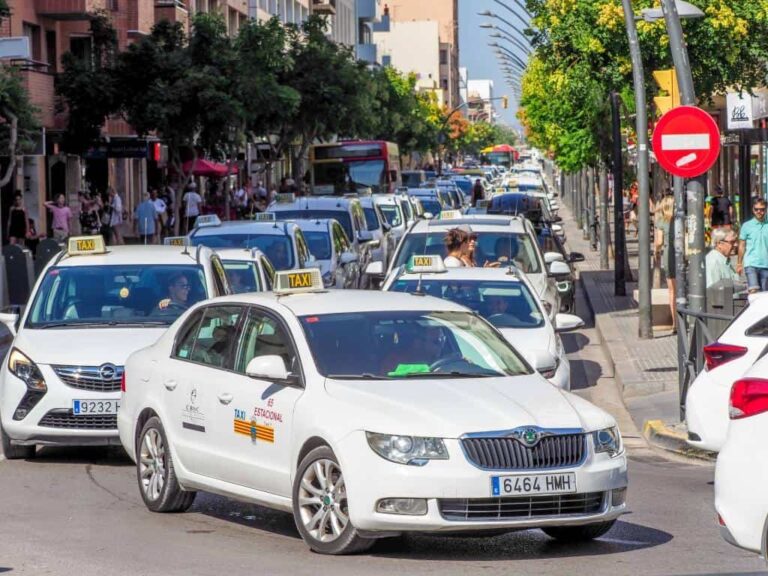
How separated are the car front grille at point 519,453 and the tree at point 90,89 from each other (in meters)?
36.9

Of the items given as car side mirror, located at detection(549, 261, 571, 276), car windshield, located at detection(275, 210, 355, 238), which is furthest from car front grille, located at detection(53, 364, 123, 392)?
A: car windshield, located at detection(275, 210, 355, 238)

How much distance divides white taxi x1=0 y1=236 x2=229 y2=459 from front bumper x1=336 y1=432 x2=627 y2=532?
4175 mm

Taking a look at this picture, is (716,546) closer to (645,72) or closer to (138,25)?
(645,72)

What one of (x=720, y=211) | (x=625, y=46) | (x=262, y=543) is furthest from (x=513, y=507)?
(x=720, y=211)

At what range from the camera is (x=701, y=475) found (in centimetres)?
1248

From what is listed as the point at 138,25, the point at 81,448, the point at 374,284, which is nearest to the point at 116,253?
the point at 81,448

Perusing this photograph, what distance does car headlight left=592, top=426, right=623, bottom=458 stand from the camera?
8.87 m

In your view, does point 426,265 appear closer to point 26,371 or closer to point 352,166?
point 26,371

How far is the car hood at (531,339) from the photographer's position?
14.6m

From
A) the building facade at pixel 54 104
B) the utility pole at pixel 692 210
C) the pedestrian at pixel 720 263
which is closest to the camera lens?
the utility pole at pixel 692 210

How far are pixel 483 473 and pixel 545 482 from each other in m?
0.34

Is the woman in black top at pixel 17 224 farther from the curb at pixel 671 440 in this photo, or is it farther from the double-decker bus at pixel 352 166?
the curb at pixel 671 440

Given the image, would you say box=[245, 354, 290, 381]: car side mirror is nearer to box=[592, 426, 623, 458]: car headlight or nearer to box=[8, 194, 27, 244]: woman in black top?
box=[592, 426, 623, 458]: car headlight

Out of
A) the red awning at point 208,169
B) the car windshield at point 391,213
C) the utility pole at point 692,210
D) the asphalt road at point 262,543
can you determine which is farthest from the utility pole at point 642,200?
the red awning at point 208,169
